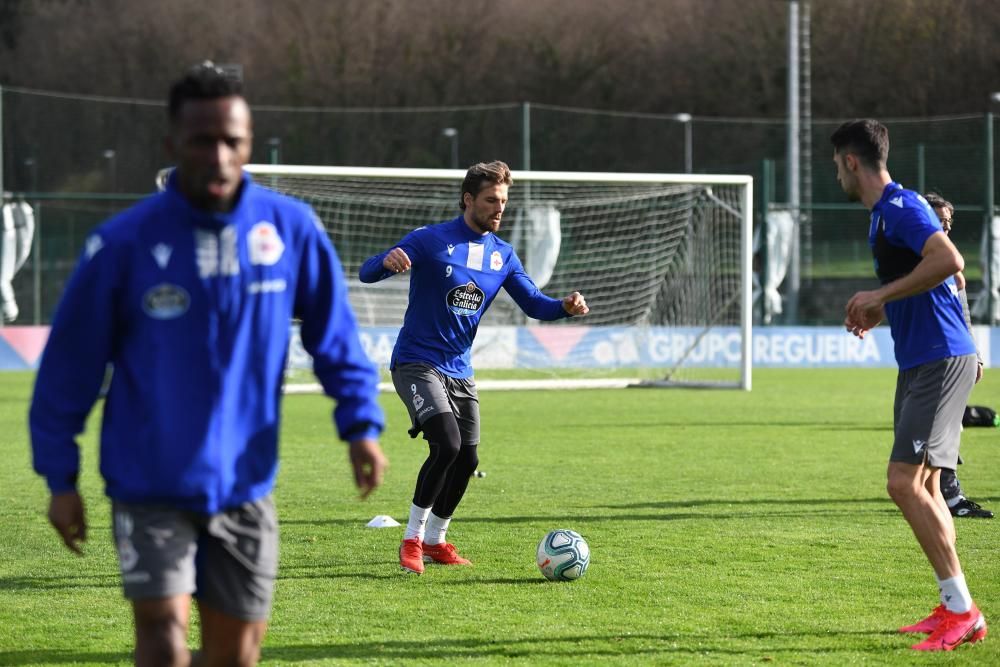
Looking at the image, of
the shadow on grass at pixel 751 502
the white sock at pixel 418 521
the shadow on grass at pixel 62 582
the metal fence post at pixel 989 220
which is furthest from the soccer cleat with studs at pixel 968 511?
the metal fence post at pixel 989 220

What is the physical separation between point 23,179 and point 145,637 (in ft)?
147

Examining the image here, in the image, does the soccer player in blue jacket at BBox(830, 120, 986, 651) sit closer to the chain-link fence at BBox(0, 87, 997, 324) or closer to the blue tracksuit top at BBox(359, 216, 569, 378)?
the blue tracksuit top at BBox(359, 216, 569, 378)

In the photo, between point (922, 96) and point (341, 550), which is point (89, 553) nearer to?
point (341, 550)

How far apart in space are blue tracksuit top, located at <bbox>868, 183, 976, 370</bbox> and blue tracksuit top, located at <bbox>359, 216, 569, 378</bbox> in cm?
208

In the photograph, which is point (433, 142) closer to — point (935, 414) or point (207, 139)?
point (935, 414)

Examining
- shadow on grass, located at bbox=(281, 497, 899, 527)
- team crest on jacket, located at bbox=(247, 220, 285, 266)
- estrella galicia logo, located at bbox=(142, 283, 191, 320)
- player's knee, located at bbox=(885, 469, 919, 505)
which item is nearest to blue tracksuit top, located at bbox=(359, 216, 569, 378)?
shadow on grass, located at bbox=(281, 497, 899, 527)

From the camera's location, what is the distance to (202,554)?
11.9 ft

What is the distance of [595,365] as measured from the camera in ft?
73.2

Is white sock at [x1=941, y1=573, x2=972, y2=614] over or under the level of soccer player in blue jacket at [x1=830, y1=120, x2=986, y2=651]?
under

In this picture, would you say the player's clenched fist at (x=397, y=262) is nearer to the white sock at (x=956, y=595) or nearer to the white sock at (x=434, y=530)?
the white sock at (x=434, y=530)

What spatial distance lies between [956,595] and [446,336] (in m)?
2.98

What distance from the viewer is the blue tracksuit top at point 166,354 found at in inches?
137

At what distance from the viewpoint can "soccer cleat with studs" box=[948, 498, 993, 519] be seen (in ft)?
29.3

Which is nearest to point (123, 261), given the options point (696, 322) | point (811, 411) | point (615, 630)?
point (615, 630)
